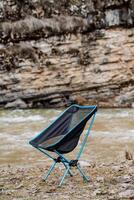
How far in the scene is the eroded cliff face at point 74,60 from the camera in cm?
1727

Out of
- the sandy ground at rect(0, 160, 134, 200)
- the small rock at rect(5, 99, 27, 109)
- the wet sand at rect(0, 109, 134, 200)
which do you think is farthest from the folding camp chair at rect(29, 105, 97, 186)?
the small rock at rect(5, 99, 27, 109)

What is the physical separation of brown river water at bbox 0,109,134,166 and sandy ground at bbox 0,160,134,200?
1.22 m

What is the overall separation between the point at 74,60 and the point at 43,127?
5.38 meters

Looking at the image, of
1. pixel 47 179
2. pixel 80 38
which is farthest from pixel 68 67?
pixel 47 179

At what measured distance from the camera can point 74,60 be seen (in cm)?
1733

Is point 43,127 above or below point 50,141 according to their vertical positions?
below

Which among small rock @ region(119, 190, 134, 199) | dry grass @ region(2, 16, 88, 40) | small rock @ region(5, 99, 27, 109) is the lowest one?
small rock @ region(5, 99, 27, 109)

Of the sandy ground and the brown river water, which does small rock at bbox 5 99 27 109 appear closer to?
the brown river water

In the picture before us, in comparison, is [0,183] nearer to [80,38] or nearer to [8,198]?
[8,198]

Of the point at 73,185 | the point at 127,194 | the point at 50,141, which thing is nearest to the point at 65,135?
the point at 50,141

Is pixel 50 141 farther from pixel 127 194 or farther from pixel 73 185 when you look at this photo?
pixel 127 194

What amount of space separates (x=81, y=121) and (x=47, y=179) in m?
0.99

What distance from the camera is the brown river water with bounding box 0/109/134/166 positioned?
8.35 metres

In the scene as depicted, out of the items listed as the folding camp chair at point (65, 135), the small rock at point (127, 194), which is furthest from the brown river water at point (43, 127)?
the small rock at point (127, 194)
